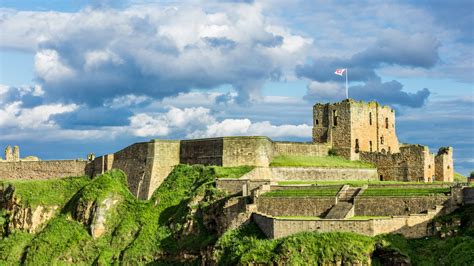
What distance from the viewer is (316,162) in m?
63.9

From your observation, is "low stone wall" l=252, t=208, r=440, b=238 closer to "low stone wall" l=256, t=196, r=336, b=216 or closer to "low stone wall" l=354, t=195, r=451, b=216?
"low stone wall" l=354, t=195, r=451, b=216

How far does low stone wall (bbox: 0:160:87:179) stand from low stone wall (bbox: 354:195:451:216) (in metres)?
28.9

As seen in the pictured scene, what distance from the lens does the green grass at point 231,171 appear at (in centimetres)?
5910

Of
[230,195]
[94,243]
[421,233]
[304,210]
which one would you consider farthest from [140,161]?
[421,233]

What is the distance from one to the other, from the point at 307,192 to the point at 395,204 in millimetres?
6027

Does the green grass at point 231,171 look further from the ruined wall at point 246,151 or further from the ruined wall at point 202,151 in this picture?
the ruined wall at point 202,151

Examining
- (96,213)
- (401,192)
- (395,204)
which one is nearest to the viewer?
(395,204)

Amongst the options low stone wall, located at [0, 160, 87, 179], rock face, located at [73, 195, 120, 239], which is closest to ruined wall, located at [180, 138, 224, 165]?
rock face, located at [73, 195, 120, 239]

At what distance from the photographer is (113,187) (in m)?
63.3

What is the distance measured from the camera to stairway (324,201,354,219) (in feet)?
164

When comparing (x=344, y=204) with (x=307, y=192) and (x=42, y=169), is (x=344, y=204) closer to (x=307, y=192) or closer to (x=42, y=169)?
(x=307, y=192)

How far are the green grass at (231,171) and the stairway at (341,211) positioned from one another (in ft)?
32.5

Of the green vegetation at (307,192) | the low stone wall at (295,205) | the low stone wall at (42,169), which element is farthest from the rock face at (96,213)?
the green vegetation at (307,192)

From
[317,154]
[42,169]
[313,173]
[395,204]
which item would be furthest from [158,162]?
[395,204]
